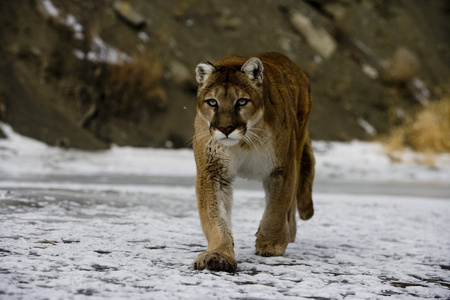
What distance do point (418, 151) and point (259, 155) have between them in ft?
53.9

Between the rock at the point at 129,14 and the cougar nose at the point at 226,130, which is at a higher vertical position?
the rock at the point at 129,14

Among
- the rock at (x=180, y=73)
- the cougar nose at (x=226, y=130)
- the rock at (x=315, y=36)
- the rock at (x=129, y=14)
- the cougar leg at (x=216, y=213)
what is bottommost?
the cougar leg at (x=216, y=213)

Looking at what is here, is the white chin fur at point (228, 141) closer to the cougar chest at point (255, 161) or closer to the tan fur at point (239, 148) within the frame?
the tan fur at point (239, 148)

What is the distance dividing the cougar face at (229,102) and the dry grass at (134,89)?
1502 centimetres

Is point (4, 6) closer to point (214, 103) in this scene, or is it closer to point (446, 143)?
point (446, 143)

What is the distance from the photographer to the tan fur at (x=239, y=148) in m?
4.25

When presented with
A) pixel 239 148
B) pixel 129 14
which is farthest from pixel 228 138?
pixel 129 14

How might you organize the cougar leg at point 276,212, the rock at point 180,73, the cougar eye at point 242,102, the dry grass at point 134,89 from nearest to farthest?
the cougar eye at point 242,102 → the cougar leg at point 276,212 → the dry grass at point 134,89 → the rock at point 180,73

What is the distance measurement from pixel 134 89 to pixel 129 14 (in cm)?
384

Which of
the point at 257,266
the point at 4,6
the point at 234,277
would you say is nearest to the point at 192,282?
the point at 234,277

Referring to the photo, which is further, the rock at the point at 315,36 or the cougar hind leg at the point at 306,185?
the rock at the point at 315,36

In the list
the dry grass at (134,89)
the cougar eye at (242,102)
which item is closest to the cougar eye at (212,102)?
the cougar eye at (242,102)

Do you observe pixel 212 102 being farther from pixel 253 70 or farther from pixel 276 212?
pixel 276 212

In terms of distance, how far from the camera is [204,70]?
4.57 metres
